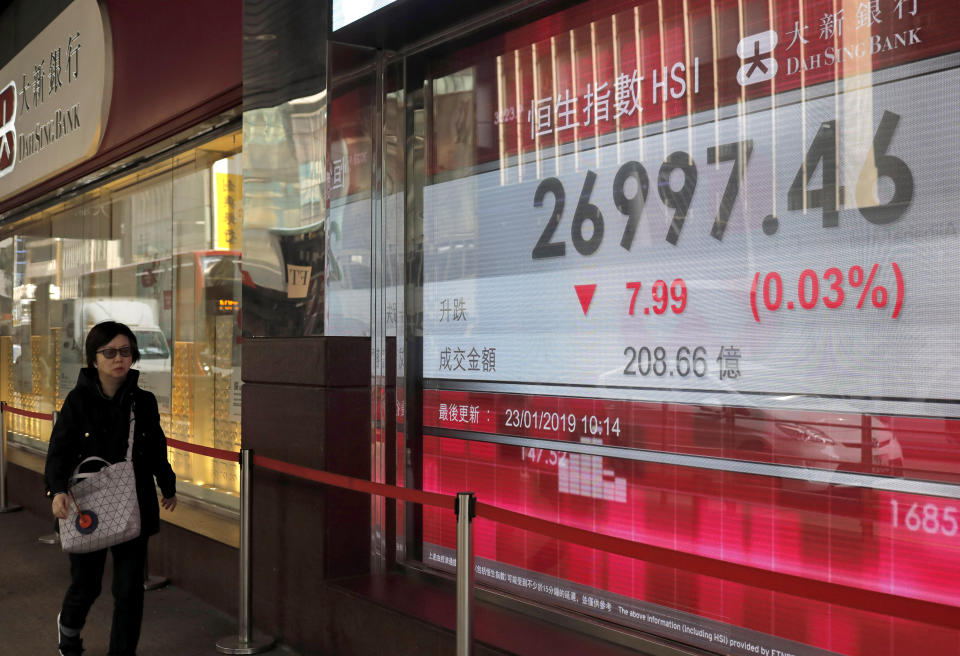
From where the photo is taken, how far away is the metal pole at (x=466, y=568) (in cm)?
297

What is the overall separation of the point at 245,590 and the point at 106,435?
1114 mm

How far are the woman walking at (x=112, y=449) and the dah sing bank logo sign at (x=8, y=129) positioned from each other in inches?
242

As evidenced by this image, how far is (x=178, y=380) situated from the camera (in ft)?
22.1

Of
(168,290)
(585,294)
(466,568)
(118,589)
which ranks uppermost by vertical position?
(168,290)

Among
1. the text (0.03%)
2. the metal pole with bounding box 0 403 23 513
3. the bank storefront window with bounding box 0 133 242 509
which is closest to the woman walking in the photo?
the bank storefront window with bounding box 0 133 242 509

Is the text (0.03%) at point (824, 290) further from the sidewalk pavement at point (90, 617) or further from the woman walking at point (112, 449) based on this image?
the sidewalk pavement at point (90, 617)

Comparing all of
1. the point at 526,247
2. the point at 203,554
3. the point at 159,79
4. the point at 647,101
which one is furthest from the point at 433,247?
the point at 159,79

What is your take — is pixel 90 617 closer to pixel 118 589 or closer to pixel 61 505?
pixel 118 589

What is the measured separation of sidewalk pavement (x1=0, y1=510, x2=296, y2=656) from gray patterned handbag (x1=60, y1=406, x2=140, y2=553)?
0.89 m

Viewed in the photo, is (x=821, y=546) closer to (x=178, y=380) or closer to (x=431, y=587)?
(x=431, y=587)

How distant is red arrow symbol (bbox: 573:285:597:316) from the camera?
3.87 metres

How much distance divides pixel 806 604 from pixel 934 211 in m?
1.36

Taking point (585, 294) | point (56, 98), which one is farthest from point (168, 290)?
point (585, 294)

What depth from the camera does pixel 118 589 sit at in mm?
4012
